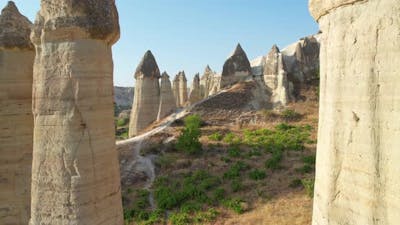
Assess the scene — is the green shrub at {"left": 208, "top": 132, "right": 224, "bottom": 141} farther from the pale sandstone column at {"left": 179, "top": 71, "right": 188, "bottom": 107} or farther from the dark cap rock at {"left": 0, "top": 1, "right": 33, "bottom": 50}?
the pale sandstone column at {"left": 179, "top": 71, "right": 188, "bottom": 107}

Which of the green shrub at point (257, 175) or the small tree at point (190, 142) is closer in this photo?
the green shrub at point (257, 175)

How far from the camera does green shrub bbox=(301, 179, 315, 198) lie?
1006cm

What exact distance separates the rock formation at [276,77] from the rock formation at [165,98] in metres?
7.30

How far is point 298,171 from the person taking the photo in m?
12.0

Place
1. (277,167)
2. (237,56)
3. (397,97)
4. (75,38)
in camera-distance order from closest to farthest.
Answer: (397,97) < (75,38) < (277,167) < (237,56)

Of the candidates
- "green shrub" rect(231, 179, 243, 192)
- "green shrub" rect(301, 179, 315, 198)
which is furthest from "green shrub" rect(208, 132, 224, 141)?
"green shrub" rect(301, 179, 315, 198)

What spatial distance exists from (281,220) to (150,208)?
174 inches

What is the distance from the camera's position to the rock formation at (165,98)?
25219 mm

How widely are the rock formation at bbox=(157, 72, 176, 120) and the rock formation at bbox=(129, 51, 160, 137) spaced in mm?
987

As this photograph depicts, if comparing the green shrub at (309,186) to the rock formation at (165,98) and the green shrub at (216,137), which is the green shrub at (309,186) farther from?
the rock formation at (165,98)

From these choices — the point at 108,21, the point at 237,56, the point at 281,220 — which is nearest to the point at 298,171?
the point at 281,220

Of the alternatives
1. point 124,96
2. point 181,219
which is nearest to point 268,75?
point 181,219

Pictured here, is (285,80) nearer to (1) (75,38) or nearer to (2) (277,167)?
(2) (277,167)

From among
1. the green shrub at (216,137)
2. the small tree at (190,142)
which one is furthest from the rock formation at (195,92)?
the small tree at (190,142)
